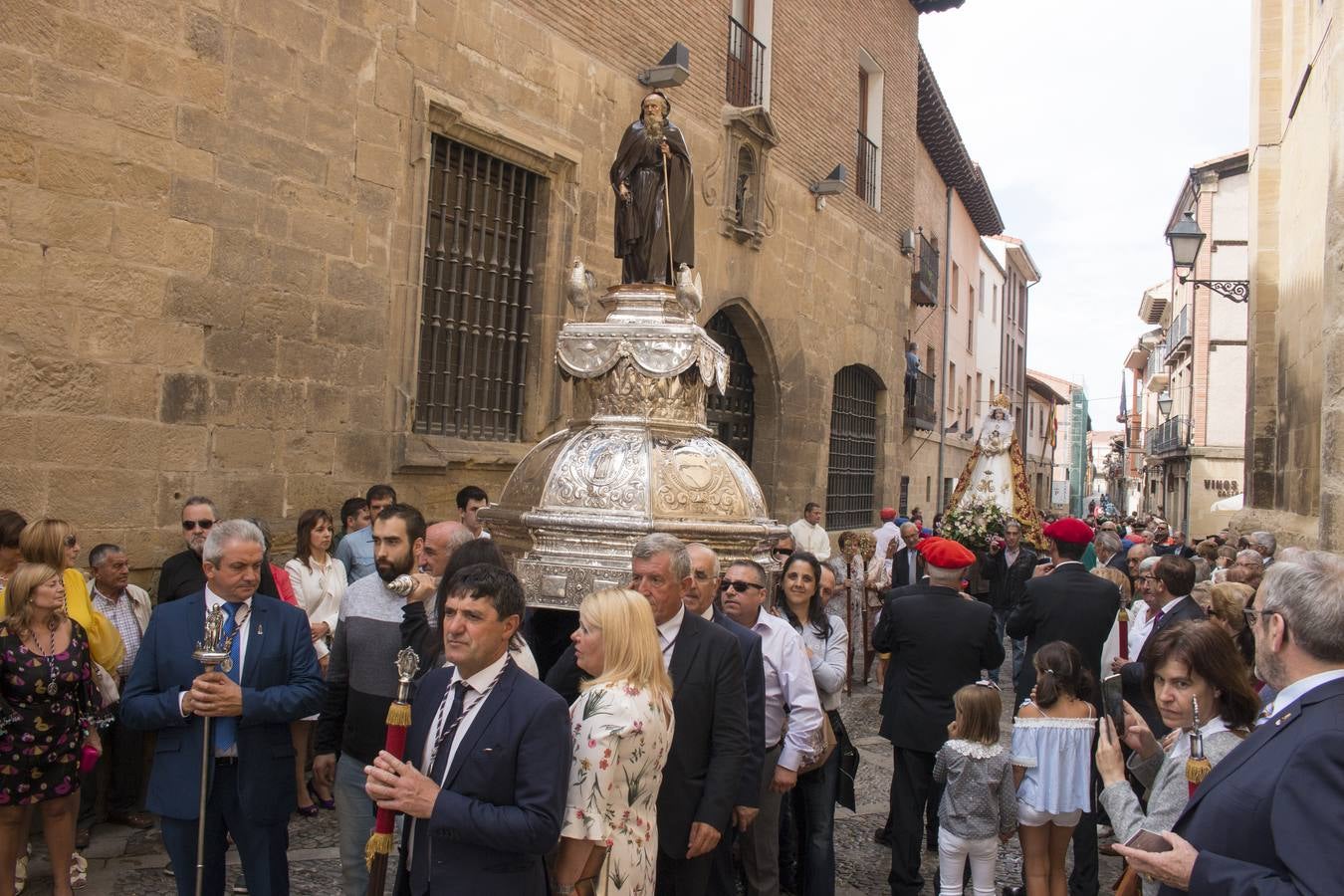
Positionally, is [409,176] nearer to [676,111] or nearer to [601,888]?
[676,111]

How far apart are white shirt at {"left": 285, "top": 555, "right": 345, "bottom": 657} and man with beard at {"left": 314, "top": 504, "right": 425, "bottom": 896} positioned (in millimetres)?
2165

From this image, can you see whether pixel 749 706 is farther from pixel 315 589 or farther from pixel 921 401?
pixel 921 401

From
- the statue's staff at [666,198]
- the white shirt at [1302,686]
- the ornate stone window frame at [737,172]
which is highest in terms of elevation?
the ornate stone window frame at [737,172]

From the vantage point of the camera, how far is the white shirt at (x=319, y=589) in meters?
6.41

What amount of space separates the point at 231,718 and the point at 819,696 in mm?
2583

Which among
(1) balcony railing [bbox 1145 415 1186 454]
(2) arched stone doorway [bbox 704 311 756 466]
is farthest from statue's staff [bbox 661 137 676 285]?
(1) balcony railing [bbox 1145 415 1186 454]

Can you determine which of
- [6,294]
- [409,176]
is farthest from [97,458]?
[409,176]

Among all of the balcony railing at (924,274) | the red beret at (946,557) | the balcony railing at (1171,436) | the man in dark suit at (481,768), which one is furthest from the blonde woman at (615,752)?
the balcony railing at (1171,436)

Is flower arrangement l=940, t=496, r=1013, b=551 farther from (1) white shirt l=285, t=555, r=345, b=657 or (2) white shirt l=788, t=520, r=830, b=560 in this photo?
(1) white shirt l=285, t=555, r=345, b=657

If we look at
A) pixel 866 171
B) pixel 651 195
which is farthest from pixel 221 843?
pixel 866 171

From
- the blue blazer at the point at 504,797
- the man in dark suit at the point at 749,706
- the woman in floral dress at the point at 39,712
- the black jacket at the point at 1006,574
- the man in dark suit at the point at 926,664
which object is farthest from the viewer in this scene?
the black jacket at the point at 1006,574

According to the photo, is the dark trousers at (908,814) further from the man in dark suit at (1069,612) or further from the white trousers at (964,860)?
the man in dark suit at (1069,612)

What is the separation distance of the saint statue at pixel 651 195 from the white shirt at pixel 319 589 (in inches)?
95.8

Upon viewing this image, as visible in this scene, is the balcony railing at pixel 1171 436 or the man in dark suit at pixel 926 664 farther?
the balcony railing at pixel 1171 436
